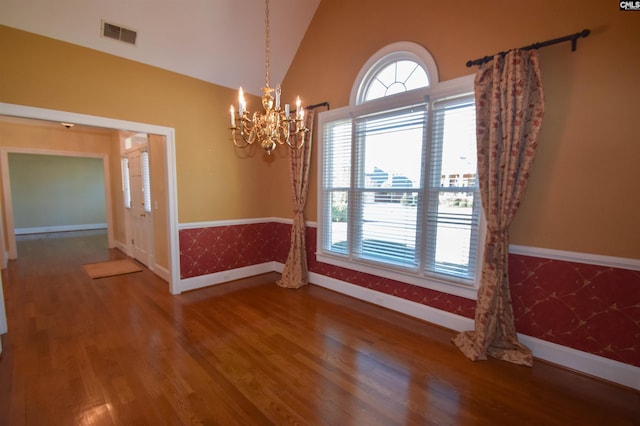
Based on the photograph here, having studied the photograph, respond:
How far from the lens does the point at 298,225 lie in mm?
4074

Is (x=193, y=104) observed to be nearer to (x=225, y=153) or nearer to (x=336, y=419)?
(x=225, y=153)

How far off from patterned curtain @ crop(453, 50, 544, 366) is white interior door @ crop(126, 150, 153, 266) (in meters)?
4.93

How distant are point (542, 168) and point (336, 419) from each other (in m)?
2.49

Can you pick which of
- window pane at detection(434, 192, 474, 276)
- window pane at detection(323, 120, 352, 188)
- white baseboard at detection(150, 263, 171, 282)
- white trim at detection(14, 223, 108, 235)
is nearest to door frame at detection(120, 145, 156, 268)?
white baseboard at detection(150, 263, 171, 282)

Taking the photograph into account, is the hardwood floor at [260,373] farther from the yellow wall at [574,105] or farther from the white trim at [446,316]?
the yellow wall at [574,105]

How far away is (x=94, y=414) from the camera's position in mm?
1737

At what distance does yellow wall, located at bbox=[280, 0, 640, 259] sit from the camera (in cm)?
191

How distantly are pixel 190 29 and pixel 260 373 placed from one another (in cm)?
377

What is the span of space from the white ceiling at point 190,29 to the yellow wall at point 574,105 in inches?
77.0

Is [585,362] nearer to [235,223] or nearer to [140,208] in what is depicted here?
[235,223]

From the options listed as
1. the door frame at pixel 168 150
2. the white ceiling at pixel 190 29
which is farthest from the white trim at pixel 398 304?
the white ceiling at pixel 190 29

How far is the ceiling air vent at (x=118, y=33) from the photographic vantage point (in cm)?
280

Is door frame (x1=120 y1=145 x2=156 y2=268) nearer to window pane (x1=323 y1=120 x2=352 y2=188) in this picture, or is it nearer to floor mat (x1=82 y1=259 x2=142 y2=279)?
floor mat (x1=82 y1=259 x2=142 y2=279)

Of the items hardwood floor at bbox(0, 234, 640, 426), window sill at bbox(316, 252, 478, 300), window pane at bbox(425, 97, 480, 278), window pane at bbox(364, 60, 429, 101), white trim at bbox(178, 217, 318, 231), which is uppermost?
window pane at bbox(364, 60, 429, 101)
